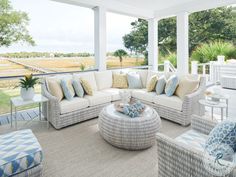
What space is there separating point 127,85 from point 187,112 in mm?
1891

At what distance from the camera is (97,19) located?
5.19 metres

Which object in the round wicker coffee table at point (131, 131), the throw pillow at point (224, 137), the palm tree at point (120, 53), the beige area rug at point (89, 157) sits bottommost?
the beige area rug at point (89, 157)

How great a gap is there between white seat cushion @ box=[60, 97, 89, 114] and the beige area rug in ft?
1.23

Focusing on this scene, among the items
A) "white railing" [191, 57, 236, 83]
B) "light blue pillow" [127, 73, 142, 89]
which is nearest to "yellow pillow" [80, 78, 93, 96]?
"light blue pillow" [127, 73, 142, 89]

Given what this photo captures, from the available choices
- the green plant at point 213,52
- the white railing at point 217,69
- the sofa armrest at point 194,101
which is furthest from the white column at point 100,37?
the green plant at point 213,52

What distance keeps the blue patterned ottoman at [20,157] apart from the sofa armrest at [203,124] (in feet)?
5.66

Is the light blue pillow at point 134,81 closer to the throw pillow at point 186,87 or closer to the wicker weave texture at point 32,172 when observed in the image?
the throw pillow at point 186,87

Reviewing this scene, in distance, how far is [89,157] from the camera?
2.40m

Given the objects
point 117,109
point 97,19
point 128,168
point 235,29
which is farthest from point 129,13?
point 235,29

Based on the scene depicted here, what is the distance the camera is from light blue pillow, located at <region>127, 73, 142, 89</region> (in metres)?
4.74

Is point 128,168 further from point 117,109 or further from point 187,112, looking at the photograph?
point 187,112

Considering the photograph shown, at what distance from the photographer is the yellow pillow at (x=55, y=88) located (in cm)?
346

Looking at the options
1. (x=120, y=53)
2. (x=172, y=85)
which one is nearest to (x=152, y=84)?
(x=172, y=85)

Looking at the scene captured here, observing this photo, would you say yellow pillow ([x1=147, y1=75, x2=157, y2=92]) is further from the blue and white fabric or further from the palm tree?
the palm tree
